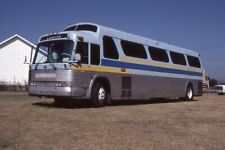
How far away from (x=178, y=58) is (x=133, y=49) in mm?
5673

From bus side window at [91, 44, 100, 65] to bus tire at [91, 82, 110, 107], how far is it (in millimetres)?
829

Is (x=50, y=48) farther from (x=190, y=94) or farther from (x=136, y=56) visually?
(x=190, y=94)

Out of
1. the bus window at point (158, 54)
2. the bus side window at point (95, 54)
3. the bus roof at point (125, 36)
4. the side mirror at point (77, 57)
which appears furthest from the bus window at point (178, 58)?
the side mirror at point (77, 57)

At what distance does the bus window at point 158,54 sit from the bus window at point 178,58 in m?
0.87

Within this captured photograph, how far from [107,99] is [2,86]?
2509 cm

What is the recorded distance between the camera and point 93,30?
16.3 m

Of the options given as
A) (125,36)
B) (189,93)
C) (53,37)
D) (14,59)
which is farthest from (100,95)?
(14,59)

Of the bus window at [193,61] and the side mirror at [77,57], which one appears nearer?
the side mirror at [77,57]

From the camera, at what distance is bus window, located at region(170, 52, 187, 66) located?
23.0m

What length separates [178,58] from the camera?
23.7 meters

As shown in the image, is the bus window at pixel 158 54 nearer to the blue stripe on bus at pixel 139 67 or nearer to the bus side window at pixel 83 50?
the blue stripe on bus at pixel 139 67

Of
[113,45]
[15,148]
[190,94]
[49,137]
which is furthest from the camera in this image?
[190,94]

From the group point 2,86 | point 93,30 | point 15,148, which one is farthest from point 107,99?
point 2,86

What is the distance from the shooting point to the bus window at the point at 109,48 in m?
16.5
